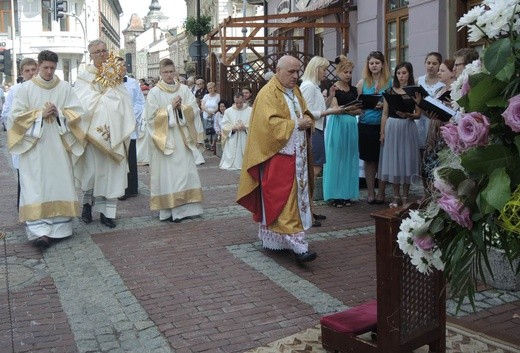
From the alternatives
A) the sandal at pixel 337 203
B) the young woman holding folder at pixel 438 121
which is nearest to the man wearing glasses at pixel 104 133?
the sandal at pixel 337 203

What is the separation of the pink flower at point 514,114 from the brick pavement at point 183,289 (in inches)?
90.0

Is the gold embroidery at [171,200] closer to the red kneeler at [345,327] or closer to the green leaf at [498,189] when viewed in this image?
the red kneeler at [345,327]

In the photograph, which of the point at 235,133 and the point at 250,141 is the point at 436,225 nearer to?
the point at 250,141

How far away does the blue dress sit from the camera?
30.6ft

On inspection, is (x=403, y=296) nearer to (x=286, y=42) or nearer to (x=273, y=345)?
(x=273, y=345)

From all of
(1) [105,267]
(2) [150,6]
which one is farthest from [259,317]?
(2) [150,6]

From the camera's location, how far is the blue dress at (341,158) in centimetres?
932

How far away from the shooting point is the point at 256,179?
21.9 ft

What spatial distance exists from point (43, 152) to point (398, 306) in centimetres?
498

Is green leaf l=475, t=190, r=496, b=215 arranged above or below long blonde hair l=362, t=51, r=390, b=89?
below

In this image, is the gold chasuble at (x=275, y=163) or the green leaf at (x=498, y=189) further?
the gold chasuble at (x=275, y=163)

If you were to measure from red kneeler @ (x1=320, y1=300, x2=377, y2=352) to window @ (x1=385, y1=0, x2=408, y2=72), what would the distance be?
355 inches

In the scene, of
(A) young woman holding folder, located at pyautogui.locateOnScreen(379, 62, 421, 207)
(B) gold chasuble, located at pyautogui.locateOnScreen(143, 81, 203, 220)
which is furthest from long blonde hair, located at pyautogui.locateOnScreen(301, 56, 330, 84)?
(B) gold chasuble, located at pyautogui.locateOnScreen(143, 81, 203, 220)

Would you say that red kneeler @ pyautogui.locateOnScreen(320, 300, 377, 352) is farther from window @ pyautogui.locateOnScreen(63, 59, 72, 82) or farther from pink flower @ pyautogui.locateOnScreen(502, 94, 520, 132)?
window @ pyautogui.locateOnScreen(63, 59, 72, 82)
